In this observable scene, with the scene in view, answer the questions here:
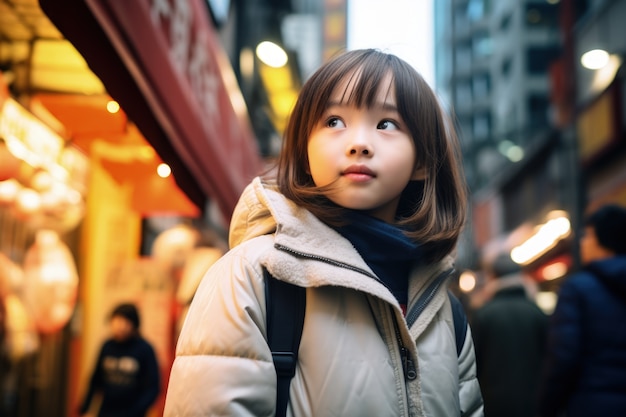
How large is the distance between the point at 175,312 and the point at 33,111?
3940 millimetres

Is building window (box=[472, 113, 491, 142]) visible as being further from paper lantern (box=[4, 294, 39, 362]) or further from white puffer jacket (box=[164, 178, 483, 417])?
white puffer jacket (box=[164, 178, 483, 417])

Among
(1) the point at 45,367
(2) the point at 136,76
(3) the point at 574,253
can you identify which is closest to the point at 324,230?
(2) the point at 136,76

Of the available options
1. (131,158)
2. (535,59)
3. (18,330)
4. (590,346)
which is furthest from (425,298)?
(535,59)

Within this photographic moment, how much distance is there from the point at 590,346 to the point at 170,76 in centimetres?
301

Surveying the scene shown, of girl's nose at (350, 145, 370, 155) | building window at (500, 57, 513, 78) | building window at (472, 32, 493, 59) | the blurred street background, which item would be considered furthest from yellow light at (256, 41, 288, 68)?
→ building window at (472, 32, 493, 59)

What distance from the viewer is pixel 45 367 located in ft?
26.9

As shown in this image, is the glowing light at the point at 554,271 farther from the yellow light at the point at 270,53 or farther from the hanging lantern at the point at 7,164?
the hanging lantern at the point at 7,164

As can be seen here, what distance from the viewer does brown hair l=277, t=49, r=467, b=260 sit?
2156mm

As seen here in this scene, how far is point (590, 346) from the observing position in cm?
388

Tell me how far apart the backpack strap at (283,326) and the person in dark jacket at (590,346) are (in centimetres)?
237

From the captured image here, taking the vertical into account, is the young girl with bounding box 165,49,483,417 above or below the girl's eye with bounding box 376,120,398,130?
below

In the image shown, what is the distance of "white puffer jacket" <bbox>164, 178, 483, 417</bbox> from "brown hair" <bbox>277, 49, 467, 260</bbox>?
0.15 m

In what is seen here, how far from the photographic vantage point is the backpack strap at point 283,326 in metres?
1.92

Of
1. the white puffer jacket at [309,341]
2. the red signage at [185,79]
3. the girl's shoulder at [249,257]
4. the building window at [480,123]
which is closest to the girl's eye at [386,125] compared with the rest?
Answer: the white puffer jacket at [309,341]
